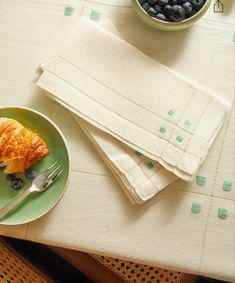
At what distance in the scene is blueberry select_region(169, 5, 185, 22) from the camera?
83cm

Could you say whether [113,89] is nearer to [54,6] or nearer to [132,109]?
[132,109]

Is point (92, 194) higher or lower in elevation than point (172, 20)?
lower

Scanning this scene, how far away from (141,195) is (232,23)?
1.45 feet

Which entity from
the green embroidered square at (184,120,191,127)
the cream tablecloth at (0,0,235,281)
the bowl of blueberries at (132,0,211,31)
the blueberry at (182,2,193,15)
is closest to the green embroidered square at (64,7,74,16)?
the cream tablecloth at (0,0,235,281)

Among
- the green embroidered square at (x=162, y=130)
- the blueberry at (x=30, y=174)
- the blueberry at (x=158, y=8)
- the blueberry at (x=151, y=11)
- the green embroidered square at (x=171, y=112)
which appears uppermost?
the blueberry at (x=158, y=8)

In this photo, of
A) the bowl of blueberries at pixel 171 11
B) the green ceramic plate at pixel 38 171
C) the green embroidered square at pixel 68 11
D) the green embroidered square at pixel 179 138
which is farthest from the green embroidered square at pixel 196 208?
the green embroidered square at pixel 68 11

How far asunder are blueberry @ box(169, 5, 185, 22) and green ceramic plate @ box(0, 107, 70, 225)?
334mm

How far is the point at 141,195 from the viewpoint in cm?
84

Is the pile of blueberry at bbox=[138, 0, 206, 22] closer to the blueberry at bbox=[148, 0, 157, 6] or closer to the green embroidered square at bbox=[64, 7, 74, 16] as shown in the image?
the blueberry at bbox=[148, 0, 157, 6]

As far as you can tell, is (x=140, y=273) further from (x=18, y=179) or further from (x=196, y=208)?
(x=18, y=179)

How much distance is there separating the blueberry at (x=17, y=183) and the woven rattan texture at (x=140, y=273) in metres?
0.36

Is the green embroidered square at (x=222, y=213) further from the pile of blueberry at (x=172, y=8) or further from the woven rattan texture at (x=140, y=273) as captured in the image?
the pile of blueberry at (x=172, y=8)

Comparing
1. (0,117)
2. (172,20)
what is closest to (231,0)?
(172,20)

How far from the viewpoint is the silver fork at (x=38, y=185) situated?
0.83 m
